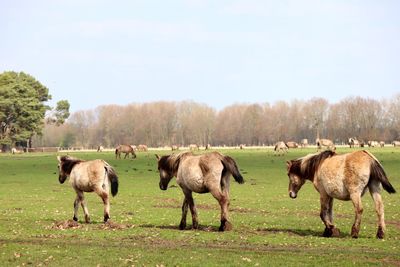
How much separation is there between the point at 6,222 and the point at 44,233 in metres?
3.10

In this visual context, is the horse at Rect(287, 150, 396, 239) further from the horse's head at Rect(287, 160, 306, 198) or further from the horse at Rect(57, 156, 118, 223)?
the horse at Rect(57, 156, 118, 223)

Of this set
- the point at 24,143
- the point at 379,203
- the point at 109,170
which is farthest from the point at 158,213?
the point at 24,143

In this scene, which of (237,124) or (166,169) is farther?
(237,124)

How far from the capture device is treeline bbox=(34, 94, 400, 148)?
16762cm

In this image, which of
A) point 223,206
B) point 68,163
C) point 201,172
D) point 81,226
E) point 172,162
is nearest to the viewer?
point 223,206

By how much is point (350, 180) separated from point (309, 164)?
1751 mm

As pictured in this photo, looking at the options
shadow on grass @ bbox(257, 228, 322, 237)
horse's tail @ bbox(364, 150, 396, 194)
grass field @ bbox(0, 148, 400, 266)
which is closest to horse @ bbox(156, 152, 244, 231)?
grass field @ bbox(0, 148, 400, 266)

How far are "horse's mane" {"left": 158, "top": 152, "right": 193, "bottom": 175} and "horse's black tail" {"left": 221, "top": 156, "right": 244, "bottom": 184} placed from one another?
4.57 ft

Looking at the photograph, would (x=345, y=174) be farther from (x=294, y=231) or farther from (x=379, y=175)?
(x=294, y=231)

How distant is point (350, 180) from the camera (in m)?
14.4

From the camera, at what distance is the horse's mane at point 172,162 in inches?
687

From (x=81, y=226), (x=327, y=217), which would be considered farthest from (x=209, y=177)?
(x=81, y=226)

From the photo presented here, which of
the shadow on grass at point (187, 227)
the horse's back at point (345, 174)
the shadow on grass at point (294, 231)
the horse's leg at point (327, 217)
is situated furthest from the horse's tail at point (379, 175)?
the shadow on grass at point (187, 227)

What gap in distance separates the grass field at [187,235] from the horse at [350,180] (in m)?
0.58
